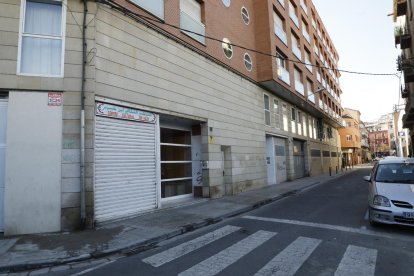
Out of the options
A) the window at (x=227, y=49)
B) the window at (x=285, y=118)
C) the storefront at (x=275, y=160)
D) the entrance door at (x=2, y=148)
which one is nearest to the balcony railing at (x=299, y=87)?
the window at (x=285, y=118)

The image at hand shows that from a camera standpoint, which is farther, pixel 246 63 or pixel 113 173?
pixel 246 63

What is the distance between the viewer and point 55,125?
25.6 ft

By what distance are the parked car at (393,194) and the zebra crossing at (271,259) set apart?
4.85ft

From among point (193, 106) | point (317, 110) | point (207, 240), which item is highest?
point (317, 110)

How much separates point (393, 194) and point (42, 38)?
31.2 feet

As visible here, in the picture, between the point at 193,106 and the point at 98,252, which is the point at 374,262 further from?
the point at 193,106

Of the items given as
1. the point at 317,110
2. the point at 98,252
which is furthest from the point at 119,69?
the point at 317,110

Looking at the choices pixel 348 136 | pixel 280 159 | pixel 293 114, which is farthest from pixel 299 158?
pixel 348 136

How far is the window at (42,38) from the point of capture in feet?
26.1

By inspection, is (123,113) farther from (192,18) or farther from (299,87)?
(299,87)

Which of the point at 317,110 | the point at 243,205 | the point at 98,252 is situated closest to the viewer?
the point at 98,252

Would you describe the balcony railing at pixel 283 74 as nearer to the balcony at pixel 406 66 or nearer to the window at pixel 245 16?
the window at pixel 245 16

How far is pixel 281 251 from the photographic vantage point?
18.7 ft

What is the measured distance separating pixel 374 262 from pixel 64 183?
6.92 m
